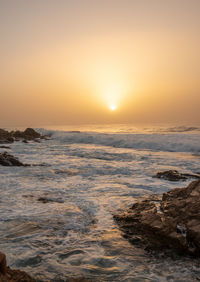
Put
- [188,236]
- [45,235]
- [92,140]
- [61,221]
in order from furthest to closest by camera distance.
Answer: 1. [92,140]
2. [61,221]
3. [45,235]
4. [188,236]

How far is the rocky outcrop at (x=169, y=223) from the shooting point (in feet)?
10.7

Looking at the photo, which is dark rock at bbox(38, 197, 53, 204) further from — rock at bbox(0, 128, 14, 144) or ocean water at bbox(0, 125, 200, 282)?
rock at bbox(0, 128, 14, 144)

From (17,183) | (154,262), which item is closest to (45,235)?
(154,262)

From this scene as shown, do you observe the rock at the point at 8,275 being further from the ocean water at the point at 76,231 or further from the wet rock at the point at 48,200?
the wet rock at the point at 48,200

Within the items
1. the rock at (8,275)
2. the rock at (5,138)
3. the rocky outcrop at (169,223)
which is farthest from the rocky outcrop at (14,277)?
the rock at (5,138)

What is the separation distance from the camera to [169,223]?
360 cm

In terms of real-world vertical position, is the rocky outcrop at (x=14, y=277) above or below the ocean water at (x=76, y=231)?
above

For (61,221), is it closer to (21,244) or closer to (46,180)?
(21,244)

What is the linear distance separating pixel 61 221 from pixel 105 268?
1.68m

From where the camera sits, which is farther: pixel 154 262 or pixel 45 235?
pixel 45 235

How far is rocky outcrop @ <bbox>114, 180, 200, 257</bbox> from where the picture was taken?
327 centimetres

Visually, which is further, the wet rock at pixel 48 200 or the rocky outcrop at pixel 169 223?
the wet rock at pixel 48 200

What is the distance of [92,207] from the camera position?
5148 millimetres

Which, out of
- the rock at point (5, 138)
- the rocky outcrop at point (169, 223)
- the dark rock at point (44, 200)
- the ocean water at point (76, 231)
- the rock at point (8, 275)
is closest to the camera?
the rock at point (8, 275)
